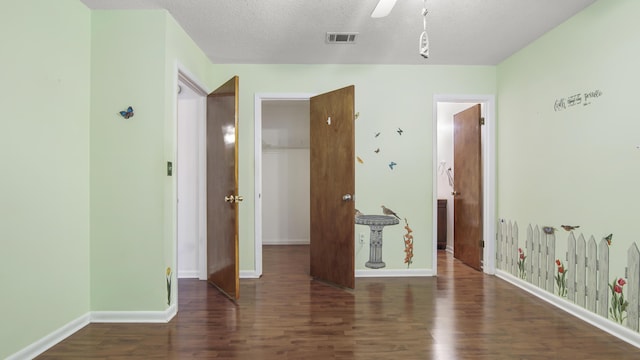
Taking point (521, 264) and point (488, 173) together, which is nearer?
point (521, 264)

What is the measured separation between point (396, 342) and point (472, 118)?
294 centimetres

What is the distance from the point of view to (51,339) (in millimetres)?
2109

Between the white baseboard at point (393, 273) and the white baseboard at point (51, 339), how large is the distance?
8.36 feet

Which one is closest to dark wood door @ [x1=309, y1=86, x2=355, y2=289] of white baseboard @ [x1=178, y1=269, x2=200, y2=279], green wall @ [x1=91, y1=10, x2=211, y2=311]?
white baseboard @ [x1=178, y1=269, x2=200, y2=279]

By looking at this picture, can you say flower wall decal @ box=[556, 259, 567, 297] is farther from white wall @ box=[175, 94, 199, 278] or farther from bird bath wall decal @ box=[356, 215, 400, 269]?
white wall @ box=[175, 94, 199, 278]

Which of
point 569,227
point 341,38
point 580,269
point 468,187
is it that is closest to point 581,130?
point 569,227

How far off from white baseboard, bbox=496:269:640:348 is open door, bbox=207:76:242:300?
282 cm

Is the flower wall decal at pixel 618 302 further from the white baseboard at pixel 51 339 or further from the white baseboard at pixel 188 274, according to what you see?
the white baseboard at pixel 51 339

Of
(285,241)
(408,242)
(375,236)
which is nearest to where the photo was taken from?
(375,236)

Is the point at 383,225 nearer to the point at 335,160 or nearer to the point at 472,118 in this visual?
the point at 335,160

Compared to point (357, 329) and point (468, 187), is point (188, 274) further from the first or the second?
point (468, 187)

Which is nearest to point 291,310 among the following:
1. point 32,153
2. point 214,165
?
point 214,165

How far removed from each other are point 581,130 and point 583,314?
1.46 meters

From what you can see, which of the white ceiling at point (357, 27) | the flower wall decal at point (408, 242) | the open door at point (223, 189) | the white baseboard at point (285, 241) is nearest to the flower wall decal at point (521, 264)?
the flower wall decal at point (408, 242)
